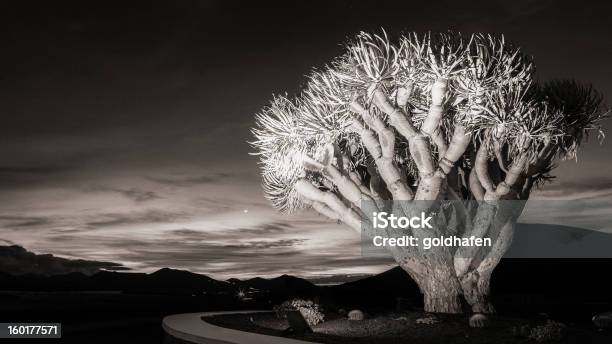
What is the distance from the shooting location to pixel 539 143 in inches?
547

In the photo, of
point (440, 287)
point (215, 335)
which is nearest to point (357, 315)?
point (440, 287)

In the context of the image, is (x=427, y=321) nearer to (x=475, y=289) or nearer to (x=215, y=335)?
(x=475, y=289)

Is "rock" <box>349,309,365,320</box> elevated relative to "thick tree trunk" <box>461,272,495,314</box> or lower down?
lower down

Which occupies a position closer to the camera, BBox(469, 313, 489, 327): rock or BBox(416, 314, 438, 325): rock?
BBox(469, 313, 489, 327): rock

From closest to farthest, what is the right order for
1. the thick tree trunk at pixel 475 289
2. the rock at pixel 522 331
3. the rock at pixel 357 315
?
the rock at pixel 522 331
the rock at pixel 357 315
the thick tree trunk at pixel 475 289

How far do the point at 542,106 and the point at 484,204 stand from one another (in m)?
2.75

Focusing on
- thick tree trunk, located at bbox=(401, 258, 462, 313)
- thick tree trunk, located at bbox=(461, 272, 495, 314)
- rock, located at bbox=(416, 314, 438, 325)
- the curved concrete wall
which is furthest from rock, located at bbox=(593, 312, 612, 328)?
the curved concrete wall

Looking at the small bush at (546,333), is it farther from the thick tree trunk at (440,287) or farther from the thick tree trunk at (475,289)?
the thick tree trunk at (475,289)

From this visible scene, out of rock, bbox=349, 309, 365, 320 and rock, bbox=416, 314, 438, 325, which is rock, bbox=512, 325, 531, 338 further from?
rock, bbox=349, 309, 365, 320

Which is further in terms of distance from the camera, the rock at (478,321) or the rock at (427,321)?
the rock at (427,321)

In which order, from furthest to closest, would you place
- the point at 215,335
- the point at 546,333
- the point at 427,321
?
the point at 427,321 < the point at 215,335 < the point at 546,333

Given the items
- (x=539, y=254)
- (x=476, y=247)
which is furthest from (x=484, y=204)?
(x=539, y=254)

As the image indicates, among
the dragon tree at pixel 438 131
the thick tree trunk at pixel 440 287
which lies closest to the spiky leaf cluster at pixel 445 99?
the dragon tree at pixel 438 131

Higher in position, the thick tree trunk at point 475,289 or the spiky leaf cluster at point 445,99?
the spiky leaf cluster at point 445,99
